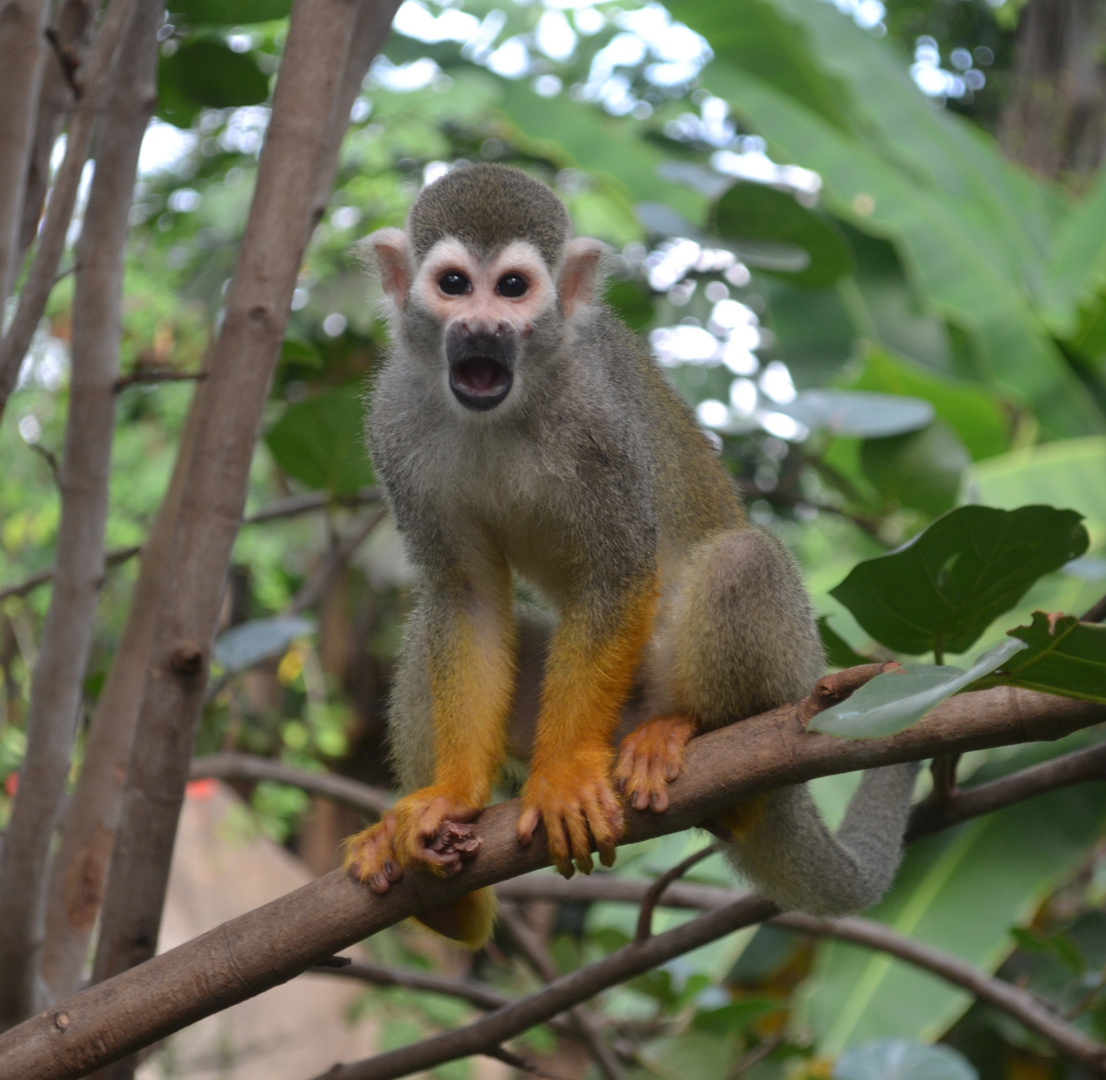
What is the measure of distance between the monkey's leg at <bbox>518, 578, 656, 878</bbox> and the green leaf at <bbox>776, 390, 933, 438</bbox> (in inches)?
38.1

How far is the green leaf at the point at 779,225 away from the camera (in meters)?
3.26

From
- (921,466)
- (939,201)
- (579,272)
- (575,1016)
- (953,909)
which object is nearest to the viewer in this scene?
(579,272)

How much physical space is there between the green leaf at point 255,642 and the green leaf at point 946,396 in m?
2.31

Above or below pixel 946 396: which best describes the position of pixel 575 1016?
below

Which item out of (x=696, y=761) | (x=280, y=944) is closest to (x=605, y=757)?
(x=696, y=761)

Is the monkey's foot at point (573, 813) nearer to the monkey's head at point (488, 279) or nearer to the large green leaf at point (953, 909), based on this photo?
the monkey's head at point (488, 279)

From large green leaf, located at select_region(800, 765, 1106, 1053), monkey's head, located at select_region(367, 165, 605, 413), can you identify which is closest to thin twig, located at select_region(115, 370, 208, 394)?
monkey's head, located at select_region(367, 165, 605, 413)

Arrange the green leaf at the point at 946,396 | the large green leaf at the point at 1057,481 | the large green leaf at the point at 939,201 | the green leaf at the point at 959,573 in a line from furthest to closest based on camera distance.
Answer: the large green leaf at the point at 939,201, the large green leaf at the point at 1057,481, the green leaf at the point at 946,396, the green leaf at the point at 959,573

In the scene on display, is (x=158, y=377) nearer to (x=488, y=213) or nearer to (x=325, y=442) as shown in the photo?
(x=488, y=213)

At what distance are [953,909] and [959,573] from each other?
295cm

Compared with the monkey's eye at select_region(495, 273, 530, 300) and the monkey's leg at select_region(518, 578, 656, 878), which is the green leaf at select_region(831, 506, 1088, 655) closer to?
the monkey's leg at select_region(518, 578, 656, 878)

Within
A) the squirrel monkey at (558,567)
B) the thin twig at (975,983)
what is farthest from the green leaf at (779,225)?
the thin twig at (975,983)

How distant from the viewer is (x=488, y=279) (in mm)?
2033

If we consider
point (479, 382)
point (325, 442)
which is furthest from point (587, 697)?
point (325, 442)
